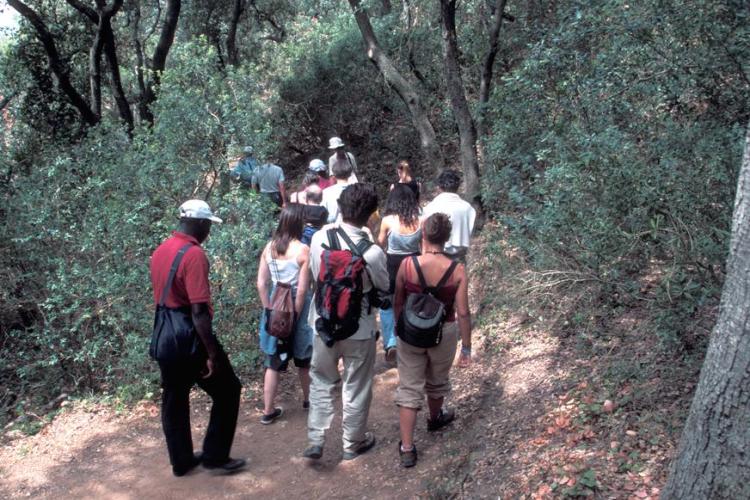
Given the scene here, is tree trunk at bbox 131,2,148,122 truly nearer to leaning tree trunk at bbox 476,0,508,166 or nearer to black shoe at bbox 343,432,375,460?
leaning tree trunk at bbox 476,0,508,166

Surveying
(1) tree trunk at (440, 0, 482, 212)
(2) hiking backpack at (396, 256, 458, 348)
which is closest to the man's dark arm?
(2) hiking backpack at (396, 256, 458, 348)

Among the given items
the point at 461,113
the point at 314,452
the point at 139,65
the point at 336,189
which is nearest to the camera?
the point at 314,452

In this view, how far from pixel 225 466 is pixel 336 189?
3251 millimetres

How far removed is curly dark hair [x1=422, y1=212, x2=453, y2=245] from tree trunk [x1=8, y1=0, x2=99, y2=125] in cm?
997

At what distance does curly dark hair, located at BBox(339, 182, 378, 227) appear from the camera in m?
4.57

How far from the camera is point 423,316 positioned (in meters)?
4.43

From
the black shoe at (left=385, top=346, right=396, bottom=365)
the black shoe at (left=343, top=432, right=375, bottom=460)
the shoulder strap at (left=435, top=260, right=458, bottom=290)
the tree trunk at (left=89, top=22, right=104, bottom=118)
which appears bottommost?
the black shoe at (left=343, top=432, right=375, bottom=460)

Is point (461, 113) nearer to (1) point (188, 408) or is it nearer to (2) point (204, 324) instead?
(2) point (204, 324)

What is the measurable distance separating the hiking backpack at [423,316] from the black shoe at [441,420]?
99 cm

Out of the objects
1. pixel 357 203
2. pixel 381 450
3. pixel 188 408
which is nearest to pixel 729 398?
pixel 357 203

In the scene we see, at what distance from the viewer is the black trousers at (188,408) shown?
458 cm

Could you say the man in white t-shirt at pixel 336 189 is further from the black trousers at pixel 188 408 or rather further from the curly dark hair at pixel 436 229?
the black trousers at pixel 188 408

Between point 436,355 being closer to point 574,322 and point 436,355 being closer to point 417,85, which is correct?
point 574,322

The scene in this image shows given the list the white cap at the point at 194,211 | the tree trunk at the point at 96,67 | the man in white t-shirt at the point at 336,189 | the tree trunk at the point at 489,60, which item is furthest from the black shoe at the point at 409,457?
the tree trunk at the point at 96,67
